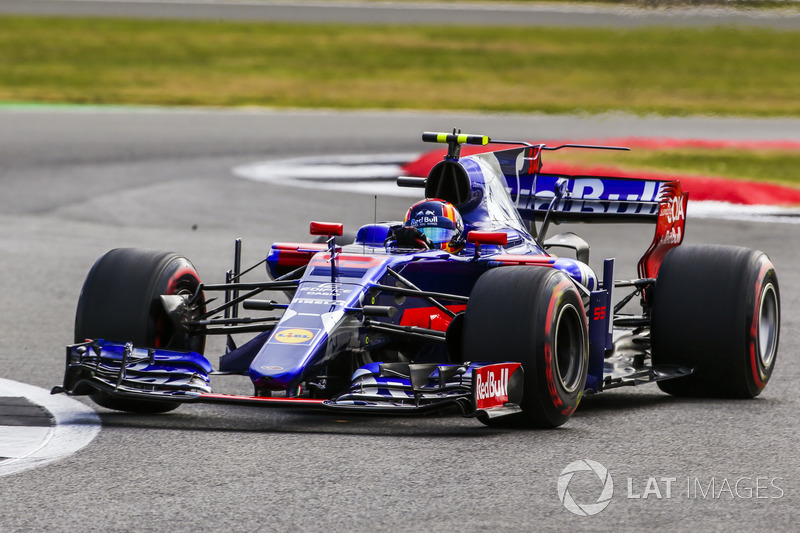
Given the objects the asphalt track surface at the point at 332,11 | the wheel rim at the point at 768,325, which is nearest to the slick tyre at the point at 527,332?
the wheel rim at the point at 768,325

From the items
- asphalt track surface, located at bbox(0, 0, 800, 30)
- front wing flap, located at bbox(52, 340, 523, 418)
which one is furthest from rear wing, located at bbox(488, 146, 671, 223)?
asphalt track surface, located at bbox(0, 0, 800, 30)

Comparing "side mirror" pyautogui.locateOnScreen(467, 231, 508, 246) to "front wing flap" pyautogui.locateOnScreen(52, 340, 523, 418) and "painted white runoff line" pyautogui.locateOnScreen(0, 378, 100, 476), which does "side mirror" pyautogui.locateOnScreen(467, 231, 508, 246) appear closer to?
"front wing flap" pyautogui.locateOnScreen(52, 340, 523, 418)

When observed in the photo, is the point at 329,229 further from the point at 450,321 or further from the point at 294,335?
the point at 294,335

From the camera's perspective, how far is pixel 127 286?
7469mm

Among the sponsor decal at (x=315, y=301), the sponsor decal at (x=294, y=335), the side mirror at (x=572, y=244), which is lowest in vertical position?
the sponsor decal at (x=294, y=335)

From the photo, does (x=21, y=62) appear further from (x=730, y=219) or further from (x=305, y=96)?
(x=730, y=219)

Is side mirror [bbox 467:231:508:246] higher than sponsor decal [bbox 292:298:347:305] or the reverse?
higher

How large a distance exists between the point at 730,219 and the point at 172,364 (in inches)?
435

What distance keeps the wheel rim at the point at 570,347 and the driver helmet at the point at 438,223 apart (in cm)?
111

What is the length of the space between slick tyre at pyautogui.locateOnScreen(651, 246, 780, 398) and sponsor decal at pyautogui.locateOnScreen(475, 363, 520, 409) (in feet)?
5.82

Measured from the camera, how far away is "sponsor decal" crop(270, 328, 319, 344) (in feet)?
→ 22.4

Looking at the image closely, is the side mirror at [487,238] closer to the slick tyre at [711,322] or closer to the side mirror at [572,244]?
the slick tyre at [711,322]

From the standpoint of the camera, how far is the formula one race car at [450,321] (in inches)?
265

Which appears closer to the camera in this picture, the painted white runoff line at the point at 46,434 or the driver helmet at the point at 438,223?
the painted white runoff line at the point at 46,434
